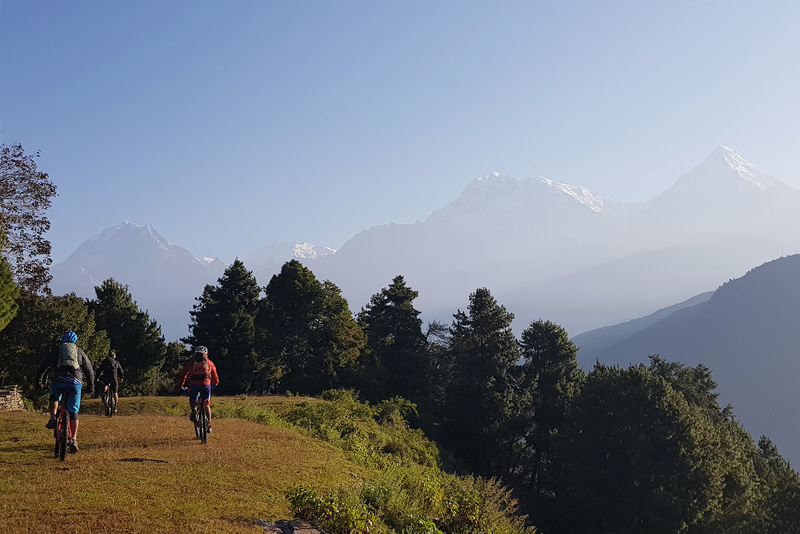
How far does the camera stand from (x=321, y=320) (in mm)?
49625

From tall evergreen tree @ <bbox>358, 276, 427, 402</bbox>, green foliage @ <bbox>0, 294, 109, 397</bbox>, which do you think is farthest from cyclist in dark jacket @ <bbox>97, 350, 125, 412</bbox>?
tall evergreen tree @ <bbox>358, 276, 427, 402</bbox>

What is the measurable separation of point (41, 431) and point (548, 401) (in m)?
43.2

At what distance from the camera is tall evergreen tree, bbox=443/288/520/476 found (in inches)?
1767

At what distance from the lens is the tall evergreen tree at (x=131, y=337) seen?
42719 millimetres

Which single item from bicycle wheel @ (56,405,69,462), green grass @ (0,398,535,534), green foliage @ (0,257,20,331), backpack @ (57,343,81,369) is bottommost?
green grass @ (0,398,535,534)

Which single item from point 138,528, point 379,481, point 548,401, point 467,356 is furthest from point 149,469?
point 548,401

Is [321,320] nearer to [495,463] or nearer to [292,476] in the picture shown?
Answer: [495,463]

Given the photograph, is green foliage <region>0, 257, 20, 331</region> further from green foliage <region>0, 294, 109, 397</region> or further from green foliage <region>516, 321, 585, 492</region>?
green foliage <region>516, 321, 585, 492</region>

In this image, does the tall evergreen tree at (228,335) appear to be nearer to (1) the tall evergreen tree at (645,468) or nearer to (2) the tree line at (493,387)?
(2) the tree line at (493,387)

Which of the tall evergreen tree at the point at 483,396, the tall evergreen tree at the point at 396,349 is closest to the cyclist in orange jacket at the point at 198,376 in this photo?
the tall evergreen tree at the point at 396,349

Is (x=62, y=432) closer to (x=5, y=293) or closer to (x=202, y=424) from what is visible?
(x=202, y=424)

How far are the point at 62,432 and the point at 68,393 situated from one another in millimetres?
986

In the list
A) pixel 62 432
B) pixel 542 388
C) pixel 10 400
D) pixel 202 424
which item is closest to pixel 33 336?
pixel 10 400

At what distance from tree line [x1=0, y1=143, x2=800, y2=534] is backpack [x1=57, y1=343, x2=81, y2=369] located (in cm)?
2143
